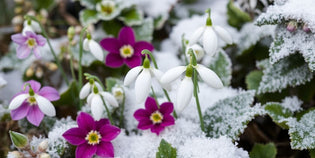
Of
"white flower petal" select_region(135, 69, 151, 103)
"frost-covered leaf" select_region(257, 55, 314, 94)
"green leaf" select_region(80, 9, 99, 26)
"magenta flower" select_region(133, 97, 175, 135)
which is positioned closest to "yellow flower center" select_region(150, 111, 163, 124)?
"magenta flower" select_region(133, 97, 175, 135)

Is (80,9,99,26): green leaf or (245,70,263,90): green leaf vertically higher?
(80,9,99,26): green leaf

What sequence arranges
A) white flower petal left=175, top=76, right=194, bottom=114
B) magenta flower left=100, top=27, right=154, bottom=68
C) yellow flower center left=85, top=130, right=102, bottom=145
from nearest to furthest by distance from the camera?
white flower petal left=175, top=76, right=194, bottom=114 < yellow flower center left=85, top=130, right=102, bottom=145 < magenta flower left=100, top=27, right=154, bottom=68

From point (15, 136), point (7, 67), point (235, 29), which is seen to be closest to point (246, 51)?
point (235, 29)

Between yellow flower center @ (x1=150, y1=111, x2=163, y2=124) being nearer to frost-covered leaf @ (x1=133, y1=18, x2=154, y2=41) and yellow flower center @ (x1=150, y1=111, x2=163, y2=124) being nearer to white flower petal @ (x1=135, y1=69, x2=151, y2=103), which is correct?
white flower petal @ (x1=135, y1=69, x2=151, y2=103)

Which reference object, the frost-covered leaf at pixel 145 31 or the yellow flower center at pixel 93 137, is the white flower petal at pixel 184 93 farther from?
the frost-covered leaf at pixel 145 31

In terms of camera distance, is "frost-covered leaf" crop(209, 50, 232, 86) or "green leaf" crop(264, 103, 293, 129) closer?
"green leaf" crop(264, 103, 293, 129)

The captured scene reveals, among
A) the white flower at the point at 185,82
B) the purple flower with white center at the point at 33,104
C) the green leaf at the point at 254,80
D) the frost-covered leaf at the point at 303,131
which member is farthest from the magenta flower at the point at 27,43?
the frost-covered leaf at the point at 303,131

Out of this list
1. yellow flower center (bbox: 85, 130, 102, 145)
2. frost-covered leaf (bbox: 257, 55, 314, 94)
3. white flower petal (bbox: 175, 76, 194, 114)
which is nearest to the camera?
white flower petal (bbox: 175, 76, 194, 114)

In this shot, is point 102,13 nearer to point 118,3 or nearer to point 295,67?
point 118,3
